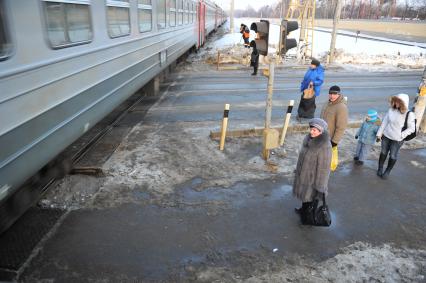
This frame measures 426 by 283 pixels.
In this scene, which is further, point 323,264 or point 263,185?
point 263,185

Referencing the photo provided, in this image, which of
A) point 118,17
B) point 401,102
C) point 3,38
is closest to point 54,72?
point 3,38

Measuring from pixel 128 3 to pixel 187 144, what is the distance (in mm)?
2724

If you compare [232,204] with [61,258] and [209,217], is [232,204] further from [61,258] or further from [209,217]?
[61,258]

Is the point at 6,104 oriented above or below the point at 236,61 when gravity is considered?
above

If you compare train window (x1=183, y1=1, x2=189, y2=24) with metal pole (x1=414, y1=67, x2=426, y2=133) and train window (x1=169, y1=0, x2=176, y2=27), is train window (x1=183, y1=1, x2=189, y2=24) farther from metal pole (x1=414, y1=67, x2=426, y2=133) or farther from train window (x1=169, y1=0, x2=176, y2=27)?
metal pole (x1=414, y1=67, x2=426, y2=133)

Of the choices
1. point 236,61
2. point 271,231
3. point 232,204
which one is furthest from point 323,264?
point 236,61

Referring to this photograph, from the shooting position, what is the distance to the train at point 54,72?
305 centimetres

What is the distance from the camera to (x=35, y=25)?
3.43 m

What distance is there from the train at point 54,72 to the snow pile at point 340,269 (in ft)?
6.73

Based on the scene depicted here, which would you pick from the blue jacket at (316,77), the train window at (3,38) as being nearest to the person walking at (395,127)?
the blue jacket at (316,77)

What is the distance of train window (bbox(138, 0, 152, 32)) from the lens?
700 centimetres

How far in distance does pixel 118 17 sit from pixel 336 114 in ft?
12.4

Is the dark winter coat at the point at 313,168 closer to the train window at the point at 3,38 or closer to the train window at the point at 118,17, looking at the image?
the train window at the point at 3,38

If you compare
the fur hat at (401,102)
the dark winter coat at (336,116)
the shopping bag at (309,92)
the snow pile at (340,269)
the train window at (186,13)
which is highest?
the train window at (186,13)
